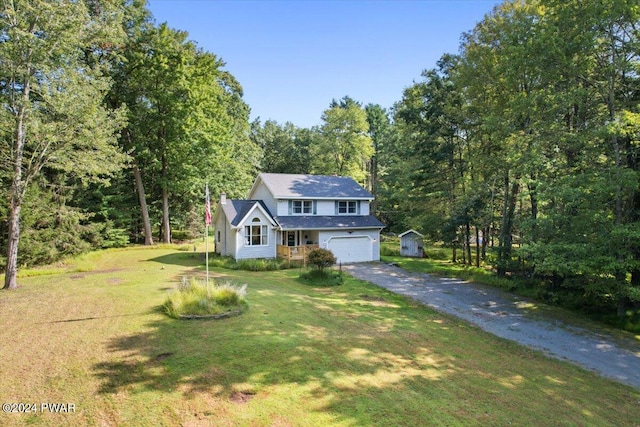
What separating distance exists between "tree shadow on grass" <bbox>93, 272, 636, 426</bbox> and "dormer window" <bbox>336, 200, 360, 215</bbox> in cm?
1602

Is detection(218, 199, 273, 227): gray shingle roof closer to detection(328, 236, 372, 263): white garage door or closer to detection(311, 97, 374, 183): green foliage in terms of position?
detection(328, 236, 372, 263): white garage door

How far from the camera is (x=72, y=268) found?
1872cm

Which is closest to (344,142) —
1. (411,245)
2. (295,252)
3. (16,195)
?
(411,245)

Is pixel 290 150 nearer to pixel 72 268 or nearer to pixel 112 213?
pixel 112 213

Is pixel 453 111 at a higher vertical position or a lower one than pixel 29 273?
higher

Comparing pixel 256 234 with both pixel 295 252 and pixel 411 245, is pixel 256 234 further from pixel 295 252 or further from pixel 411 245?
pixel 411 245

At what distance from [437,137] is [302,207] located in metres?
11.4

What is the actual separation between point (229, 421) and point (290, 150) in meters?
45.3

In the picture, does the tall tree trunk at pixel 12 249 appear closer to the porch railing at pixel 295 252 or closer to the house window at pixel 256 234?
the house window at pixel 256 234

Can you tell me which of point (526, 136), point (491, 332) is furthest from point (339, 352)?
point (526, 136)

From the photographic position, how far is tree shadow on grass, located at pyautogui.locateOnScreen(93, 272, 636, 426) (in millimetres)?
5625

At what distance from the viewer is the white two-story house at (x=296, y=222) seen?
2241 cm

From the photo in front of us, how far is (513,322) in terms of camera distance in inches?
496

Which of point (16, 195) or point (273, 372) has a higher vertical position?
point (16, 195)
